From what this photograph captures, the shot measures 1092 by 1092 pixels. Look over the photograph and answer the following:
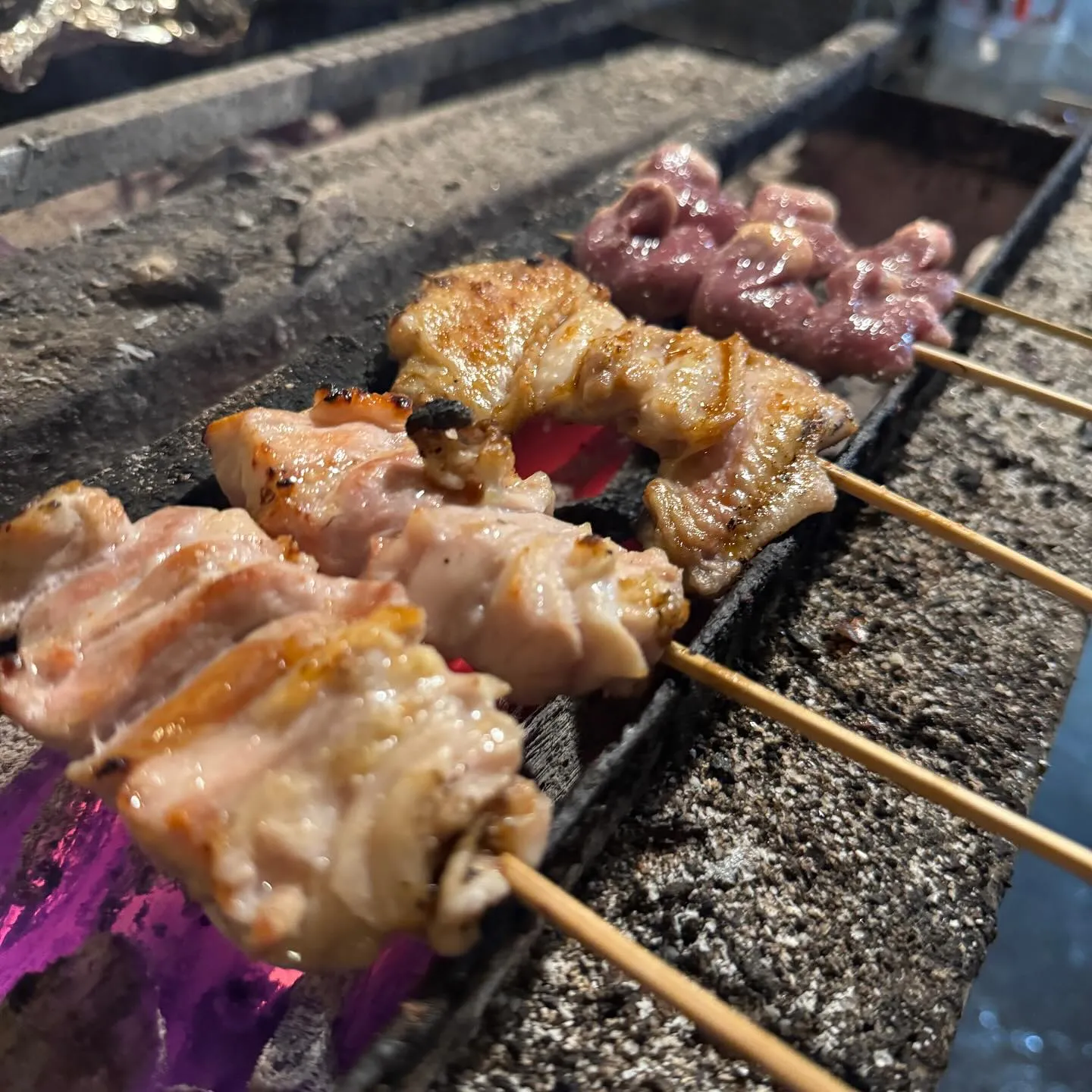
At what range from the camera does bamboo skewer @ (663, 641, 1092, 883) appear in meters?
1.54

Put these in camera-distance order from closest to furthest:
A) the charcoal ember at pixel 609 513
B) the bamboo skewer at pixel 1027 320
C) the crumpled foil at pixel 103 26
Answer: the charcoal ember at pixel 609 513 → the bamboo skewer at pixel 1027 320 → the crumpled foil at pixel 103 26

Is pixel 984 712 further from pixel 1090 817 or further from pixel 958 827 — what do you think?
pixel 1090 817

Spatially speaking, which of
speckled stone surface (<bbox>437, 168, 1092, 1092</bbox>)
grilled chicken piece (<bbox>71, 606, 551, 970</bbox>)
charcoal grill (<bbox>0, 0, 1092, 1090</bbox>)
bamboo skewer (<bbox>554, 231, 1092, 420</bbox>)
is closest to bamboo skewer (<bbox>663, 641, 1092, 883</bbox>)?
charcoal grill (<bbox>0, 0, 1092, 1090</bbox>)

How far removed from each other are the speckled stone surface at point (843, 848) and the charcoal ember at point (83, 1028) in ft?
2.24

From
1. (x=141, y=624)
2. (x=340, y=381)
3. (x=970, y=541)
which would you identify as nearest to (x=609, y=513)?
(x=340, y=381)

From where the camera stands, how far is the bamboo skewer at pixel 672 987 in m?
1.26

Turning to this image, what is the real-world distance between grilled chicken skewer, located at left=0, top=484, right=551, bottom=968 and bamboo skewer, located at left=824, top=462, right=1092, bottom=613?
122 centimetres

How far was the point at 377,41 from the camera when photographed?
439 centimetres

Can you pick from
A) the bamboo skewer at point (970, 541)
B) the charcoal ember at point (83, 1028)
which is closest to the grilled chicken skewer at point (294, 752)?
the charcoal ember at point (83, 1028)

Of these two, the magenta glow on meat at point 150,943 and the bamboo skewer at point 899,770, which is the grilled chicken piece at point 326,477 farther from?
the magenta glow on meat at point 150,943

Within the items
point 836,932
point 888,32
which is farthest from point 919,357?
point 888,32

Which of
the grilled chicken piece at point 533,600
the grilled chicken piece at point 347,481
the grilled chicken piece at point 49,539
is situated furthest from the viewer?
the grilled chicken piece at point 347,481

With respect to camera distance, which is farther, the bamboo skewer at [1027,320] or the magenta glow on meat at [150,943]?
the bamboo skewer at [1027,320]

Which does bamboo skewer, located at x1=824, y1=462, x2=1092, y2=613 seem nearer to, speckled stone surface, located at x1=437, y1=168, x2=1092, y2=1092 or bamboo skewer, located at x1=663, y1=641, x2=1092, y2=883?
speckled stone surface, located at x1=437, y1=168, x2=1092, y2=1092
